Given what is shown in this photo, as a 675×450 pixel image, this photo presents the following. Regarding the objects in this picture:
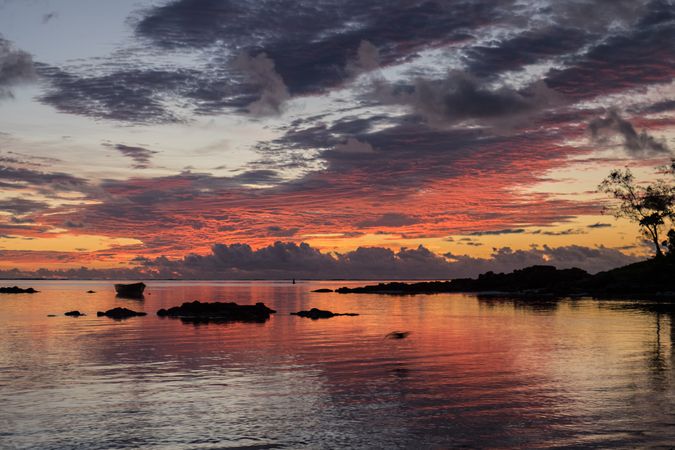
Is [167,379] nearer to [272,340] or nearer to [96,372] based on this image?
[96,372]

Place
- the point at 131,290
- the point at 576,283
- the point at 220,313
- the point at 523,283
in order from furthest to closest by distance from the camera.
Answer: the point at 523,283 → the point at 131,290 → the point at 576,283 → the point at 220,313

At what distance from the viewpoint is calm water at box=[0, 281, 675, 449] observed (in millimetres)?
19375

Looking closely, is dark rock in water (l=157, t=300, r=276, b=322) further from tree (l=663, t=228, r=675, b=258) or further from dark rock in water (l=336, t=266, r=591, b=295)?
tree (l=663, t=228, r=675, b=258)

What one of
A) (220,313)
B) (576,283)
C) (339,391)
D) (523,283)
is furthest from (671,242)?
(339,391)

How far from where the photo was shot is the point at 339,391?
1065 inches

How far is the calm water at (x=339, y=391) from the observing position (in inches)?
763

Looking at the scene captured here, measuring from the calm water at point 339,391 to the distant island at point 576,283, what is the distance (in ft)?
287

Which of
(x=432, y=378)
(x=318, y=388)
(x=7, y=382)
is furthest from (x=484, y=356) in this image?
(x=7, y=382)

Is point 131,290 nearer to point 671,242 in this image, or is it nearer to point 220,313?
point 220,313

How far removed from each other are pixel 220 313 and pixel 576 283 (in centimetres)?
10579

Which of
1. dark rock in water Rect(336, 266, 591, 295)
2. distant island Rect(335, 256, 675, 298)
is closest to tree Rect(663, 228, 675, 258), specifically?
distant island Rect(335, 256, 675, 298)

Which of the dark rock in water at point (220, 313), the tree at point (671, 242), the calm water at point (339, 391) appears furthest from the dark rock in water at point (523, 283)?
the calm water at point (339, 391)

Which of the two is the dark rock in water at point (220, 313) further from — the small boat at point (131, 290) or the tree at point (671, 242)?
the tree at point (671, 242)

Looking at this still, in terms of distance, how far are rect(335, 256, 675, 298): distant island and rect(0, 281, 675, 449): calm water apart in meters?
87.5
